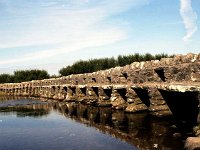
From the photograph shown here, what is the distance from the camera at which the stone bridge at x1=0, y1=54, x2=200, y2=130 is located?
55.4ft

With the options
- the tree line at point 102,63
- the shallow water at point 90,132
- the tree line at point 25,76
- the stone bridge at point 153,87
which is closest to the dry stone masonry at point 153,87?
the stone bridge at point 153,87

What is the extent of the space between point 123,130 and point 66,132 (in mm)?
2858

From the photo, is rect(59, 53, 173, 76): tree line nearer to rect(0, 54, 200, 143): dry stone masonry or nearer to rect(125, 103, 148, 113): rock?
rect(0, 54, 200, 143): dry stone masonry

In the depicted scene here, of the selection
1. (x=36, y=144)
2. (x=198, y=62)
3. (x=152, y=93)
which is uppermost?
(x=198, y=62)

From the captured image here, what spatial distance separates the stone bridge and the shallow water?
3.62 ft

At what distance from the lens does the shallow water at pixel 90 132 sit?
47.2ft

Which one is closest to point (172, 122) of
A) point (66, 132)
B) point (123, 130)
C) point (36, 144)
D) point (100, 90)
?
point (123, 130)

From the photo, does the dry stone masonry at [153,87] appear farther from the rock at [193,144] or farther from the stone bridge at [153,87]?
the rock at [193,144]

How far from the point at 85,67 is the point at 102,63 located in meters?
4.75

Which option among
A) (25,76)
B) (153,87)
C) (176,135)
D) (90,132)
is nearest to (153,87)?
(153,87)

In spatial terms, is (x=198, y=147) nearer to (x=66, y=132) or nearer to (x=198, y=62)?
(x=198, y=62)

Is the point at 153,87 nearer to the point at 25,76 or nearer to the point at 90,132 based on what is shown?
the point at 90,132

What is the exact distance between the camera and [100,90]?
Answer: 28906 millimetres

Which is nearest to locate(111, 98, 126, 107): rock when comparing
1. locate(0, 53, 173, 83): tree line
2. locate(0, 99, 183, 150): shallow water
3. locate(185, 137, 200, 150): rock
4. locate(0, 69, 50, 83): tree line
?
locate(0, 99, 183, 150): shallow water
